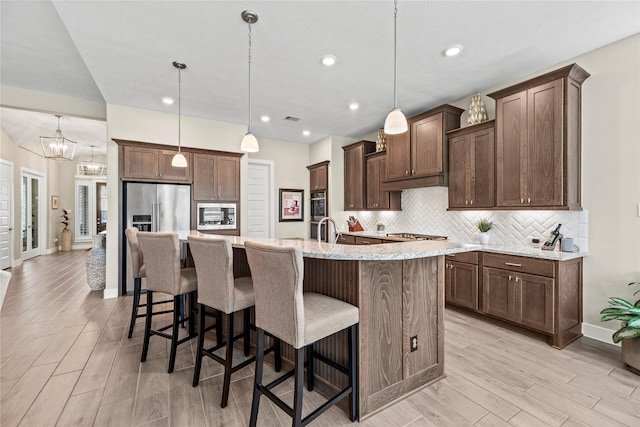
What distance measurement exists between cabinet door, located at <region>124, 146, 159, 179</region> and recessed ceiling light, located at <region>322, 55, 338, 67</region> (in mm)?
3035

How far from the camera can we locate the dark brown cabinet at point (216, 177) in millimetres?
4824

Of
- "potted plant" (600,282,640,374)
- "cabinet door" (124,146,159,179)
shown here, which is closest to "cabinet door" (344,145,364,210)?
"cabinet door" (124,146,159,179)

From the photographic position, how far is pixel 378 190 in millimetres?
5309

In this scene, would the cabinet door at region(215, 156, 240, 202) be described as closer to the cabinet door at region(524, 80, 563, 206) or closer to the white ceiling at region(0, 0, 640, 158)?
the white ceiling at region(0, 0, 640, 158)

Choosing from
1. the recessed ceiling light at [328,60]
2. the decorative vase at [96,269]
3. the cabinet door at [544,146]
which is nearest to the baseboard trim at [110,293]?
the decorative vase at [96,269]

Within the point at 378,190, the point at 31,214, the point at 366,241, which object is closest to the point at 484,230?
the point at 366,241

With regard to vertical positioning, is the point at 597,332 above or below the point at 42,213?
below

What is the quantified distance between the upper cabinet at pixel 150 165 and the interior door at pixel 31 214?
5059 millimetres

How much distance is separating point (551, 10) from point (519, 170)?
1.47m

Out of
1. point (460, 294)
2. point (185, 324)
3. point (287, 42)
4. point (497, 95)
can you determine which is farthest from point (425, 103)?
point (185, 324)

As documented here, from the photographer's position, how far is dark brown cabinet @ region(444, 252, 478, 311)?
11.2 feet

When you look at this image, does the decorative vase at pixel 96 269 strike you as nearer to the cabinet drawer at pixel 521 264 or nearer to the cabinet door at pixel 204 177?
the cabinet door at pixel 204 177

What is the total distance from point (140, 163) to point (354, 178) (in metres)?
3.68

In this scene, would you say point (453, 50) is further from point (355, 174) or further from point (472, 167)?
point (355, 174)
